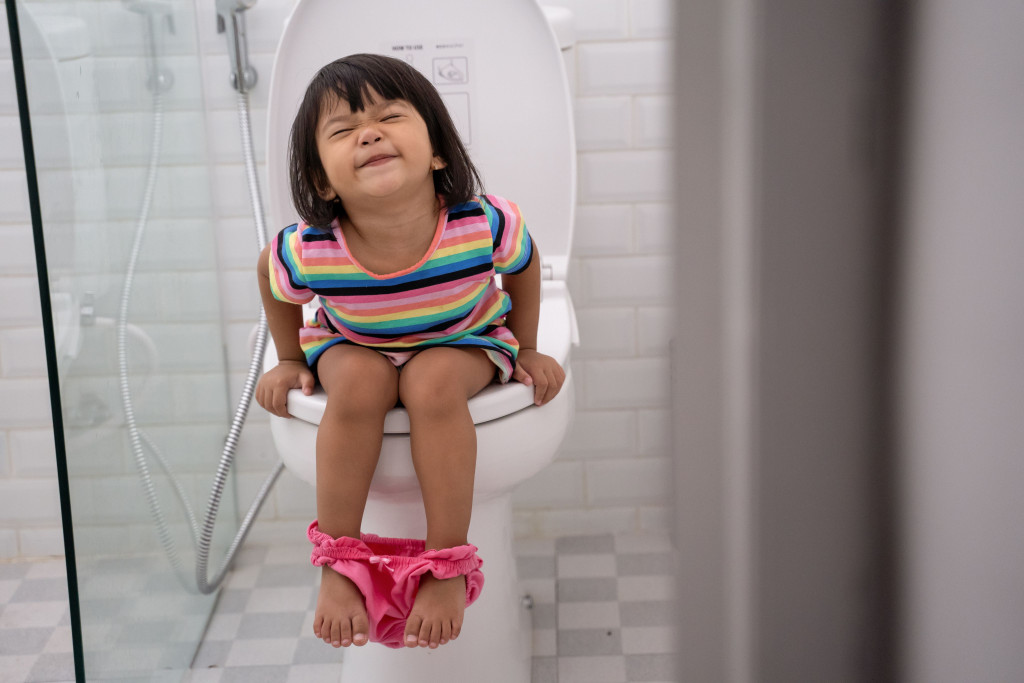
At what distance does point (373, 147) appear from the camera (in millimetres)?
957

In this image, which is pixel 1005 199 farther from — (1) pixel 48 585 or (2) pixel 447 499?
(1) pixel 48 585

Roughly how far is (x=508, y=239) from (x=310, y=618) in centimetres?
68

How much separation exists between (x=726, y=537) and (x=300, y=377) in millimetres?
917

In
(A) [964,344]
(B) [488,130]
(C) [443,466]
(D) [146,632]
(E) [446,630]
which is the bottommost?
(D) [146,632]

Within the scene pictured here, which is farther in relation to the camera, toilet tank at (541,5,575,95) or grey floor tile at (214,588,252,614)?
grey floor tile at (214,588,252,614)

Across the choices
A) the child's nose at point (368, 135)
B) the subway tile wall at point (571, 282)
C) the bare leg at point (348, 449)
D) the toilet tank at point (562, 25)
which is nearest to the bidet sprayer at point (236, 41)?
the subway tile wall at point (571, 282)

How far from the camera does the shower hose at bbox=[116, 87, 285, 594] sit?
1.16 m

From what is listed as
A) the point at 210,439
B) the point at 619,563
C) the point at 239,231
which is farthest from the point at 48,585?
the point at 619,563

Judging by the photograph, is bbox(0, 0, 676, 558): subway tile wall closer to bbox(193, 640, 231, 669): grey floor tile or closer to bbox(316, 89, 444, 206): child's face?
bbox(193, 640, 231, 669): grey floor tile

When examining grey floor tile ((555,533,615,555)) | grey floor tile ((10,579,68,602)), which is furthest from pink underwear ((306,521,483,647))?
grey floor tile ((10,579,68,602))

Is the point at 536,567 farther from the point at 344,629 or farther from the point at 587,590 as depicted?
the point at 344,629

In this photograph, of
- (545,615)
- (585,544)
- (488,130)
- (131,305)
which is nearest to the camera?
(131,305)

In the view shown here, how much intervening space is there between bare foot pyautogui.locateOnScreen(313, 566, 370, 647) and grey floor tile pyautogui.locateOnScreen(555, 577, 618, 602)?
0.57 meters

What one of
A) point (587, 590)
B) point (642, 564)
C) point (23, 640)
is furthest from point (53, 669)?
point (642, 564)
